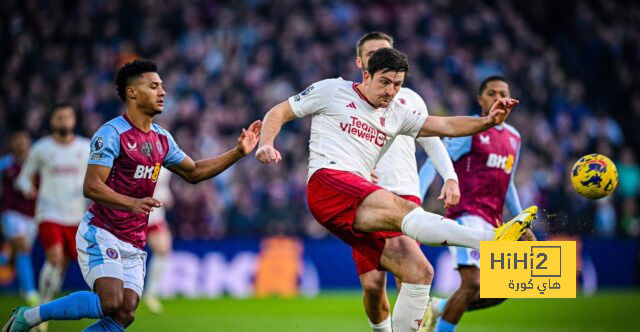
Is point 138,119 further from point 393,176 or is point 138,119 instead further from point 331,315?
point 331,315

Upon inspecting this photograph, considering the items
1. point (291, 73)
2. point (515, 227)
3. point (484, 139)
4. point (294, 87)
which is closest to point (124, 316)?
point (515, 227)

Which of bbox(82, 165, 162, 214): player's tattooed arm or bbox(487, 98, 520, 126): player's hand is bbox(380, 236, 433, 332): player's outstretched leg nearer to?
bbox(487, 98, 520, 126): player's hand

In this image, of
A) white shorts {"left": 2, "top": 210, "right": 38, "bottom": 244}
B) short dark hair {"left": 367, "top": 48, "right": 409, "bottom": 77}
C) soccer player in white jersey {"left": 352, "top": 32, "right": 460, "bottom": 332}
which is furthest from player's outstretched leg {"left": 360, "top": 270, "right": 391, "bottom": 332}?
white shorts {"left": 2, "top": 210, "right": 38, "bottom": 244}

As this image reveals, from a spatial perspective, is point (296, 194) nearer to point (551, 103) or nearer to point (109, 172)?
point (551, 103)

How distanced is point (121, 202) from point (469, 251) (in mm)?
3731

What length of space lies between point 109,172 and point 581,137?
54.9 feet

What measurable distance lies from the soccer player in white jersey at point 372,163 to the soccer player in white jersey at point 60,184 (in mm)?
5167

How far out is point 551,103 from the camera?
2308cm

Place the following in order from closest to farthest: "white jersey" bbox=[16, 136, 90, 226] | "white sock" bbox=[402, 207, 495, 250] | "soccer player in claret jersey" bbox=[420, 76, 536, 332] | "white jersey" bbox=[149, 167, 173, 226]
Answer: "white sock" bbox=[402, 207, 495, 250] → "soccer player in claret jersey" bbox=[420, 76, 536, 332] → "white jersey" bbox=[16, 136, 90, 226] → "white jersey" bbox=[149, 167, 173, 226]

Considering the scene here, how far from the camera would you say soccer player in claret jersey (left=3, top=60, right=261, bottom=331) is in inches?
266

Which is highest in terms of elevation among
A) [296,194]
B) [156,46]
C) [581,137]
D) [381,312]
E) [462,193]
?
[156,46]

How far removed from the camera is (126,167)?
7105mm

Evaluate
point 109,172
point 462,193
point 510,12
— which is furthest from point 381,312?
point 510,12

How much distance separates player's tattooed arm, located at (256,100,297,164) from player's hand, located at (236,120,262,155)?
47 cm
